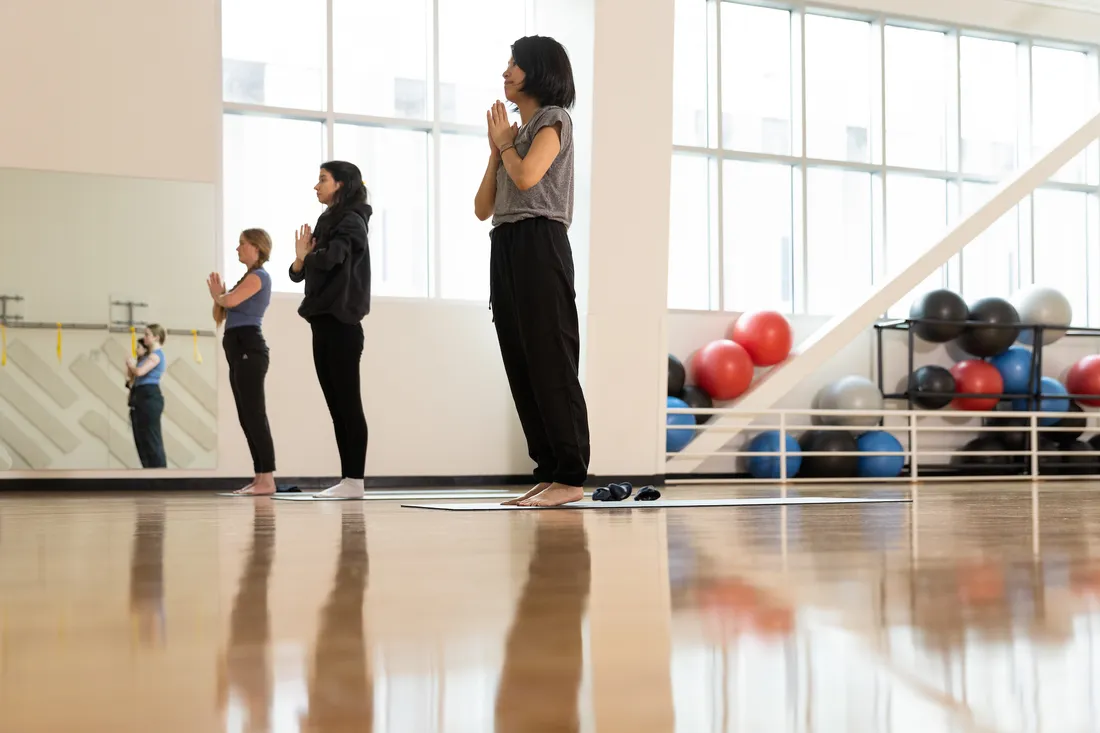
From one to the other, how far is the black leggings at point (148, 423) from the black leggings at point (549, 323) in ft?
13.6

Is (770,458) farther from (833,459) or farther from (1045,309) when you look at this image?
(1045,309)

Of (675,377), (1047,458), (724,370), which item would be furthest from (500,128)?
(1047,458)

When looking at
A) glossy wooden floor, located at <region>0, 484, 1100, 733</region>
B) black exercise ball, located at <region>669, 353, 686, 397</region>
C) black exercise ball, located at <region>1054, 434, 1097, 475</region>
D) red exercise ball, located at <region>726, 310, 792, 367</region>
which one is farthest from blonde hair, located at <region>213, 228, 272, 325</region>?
black exercise ball, located at <region>1054, 434, 1097, 475</region>

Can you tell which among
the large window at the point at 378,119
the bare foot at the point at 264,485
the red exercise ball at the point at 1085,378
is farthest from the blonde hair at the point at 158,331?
the red exercise ball at the point at 1085,378

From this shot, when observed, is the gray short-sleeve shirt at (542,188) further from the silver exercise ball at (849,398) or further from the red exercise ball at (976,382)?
the red exercise ball at (976,382)

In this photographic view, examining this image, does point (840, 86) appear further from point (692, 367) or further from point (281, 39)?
point (281, 39)

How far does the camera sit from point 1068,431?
27.8ft

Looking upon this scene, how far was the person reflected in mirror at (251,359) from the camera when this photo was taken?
4.57 m

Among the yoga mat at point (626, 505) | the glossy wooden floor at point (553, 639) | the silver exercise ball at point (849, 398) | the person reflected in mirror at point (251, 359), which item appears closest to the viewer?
the glossy wooden floor at point (553, 639)

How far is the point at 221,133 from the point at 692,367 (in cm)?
349

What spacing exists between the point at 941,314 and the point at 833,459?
1.53 metres

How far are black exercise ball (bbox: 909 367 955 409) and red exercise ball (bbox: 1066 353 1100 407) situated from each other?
46.6 inches

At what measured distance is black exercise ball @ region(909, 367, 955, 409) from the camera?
27.1ft

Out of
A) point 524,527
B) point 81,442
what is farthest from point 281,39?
point 524,527
